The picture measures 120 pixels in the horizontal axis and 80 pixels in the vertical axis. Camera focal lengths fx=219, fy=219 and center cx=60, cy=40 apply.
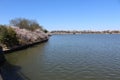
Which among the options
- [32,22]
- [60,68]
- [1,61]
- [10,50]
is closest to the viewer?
[60,68]

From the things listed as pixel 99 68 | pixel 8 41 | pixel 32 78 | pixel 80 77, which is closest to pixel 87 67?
pixel 99 68

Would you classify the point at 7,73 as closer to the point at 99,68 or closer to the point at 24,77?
the point at 24,77

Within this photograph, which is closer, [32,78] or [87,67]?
[32,78]

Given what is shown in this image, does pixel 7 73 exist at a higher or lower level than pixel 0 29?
lower

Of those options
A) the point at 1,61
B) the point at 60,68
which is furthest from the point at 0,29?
the point at 60,68

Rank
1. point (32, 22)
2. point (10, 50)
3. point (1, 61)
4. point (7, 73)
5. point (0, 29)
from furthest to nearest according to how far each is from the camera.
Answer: point (32, 22) → point (0, 29) → point (10, 50) → point (1, 61) → point (7, 73)

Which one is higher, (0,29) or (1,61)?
(0,29)

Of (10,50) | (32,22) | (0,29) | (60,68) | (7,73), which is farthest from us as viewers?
(32,22)

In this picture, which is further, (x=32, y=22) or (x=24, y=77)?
(x=32, y=22)

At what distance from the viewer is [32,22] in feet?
278

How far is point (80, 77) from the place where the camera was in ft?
51.1

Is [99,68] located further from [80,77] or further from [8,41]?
[8,41]

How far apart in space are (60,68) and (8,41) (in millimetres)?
18505

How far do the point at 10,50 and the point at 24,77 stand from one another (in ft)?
55.2
